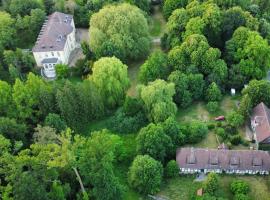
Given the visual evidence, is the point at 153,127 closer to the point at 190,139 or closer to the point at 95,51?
the point at 190,139

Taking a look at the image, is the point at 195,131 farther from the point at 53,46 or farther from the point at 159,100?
the point at 53,46

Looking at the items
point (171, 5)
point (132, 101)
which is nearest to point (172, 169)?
point (132, 101)

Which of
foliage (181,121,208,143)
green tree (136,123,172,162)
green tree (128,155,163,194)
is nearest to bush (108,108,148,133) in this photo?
green tree (136,123,172,162)

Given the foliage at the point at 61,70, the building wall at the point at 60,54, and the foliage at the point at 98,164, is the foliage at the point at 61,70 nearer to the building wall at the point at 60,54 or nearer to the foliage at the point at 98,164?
the building wall at the point at 60,54

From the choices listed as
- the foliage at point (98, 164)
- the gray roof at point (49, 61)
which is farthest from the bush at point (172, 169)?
the gray roof at point (49, 61)

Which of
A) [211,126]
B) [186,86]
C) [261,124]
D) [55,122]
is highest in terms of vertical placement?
[186,86]

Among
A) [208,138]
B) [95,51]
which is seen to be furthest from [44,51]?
[208,138]

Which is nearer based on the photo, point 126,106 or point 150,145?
point 150,145
